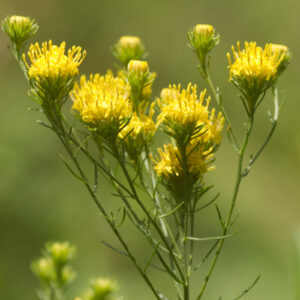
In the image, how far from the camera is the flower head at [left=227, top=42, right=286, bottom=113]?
1.44m

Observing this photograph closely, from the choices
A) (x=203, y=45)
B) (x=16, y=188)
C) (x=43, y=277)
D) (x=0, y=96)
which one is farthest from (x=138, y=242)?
(x=203, y=45)

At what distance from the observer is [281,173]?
17.5ft

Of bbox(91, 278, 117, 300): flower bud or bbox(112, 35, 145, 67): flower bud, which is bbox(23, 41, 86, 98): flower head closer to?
bbox(112, 35, 145, 67): flower bud

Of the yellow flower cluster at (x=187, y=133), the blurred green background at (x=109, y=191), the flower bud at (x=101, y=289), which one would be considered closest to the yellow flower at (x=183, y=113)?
the yellow flower cluster at (x=187, y=133)

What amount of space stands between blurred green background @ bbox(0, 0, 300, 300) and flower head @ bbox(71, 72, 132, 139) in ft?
6.05

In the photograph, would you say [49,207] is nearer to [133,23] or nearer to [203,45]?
[203,45]

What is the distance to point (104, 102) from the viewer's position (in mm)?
1346

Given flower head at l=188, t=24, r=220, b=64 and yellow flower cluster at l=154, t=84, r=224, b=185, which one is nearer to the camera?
yellow flower cluster at l=154, t=84, r=224, b=185

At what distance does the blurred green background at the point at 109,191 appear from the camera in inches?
149

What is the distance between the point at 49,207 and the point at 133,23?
2.93 m

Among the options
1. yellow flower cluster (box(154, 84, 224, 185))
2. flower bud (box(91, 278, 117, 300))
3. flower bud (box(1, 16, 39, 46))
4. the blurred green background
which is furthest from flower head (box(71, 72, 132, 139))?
the blurred green background

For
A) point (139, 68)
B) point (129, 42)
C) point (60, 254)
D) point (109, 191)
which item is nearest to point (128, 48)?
point (129, 42)

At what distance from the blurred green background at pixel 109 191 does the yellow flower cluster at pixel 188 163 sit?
5.35 ft

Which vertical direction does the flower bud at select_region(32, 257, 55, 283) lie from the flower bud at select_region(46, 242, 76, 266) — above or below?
below
